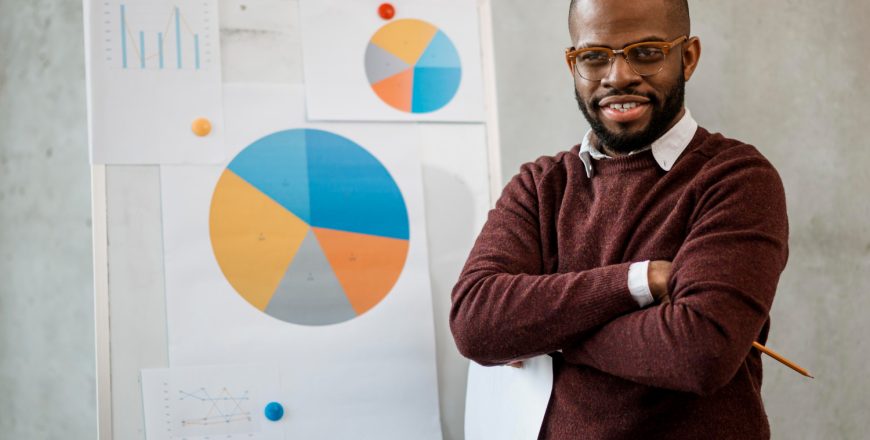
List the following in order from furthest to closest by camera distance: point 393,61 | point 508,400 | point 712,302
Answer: point 393,61
point 508,400
point 712,302

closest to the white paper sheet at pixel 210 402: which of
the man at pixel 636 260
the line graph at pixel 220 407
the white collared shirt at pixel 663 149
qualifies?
the line graph at pixel 220 407

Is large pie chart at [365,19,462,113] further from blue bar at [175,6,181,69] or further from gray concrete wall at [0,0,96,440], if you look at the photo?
gray concrete wall at [0,0,96,440]

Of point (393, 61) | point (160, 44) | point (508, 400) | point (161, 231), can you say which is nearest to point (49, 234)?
point (161, 231)

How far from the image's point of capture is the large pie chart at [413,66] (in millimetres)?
1797

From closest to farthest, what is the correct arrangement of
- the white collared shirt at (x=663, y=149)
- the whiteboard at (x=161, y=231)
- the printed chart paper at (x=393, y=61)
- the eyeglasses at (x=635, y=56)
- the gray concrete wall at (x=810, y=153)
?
the white collared shirt at (x=663, y=149) → the eyeglasses at (x=635, y=56) → the whiteboard at (x=161, y=231) → the printed chart paper at (x=393, y=61) → the gray concrete wall at (x=810, y=153)

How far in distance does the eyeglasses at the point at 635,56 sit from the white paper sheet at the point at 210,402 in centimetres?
83

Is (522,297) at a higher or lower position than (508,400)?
higher

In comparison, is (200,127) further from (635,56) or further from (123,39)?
(635,56)

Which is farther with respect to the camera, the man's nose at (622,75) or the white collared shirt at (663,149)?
the man's nose at (622,75)

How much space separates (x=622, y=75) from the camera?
1.40m

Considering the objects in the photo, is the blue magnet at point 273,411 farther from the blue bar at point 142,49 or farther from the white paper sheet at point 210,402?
the blue bar at point 142,49

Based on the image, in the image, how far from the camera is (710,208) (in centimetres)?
129

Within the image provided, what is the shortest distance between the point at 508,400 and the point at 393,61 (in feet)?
2.43

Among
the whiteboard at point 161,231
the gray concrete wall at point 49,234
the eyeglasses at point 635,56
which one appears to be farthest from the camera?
the gray concrete wall at point 49,234
